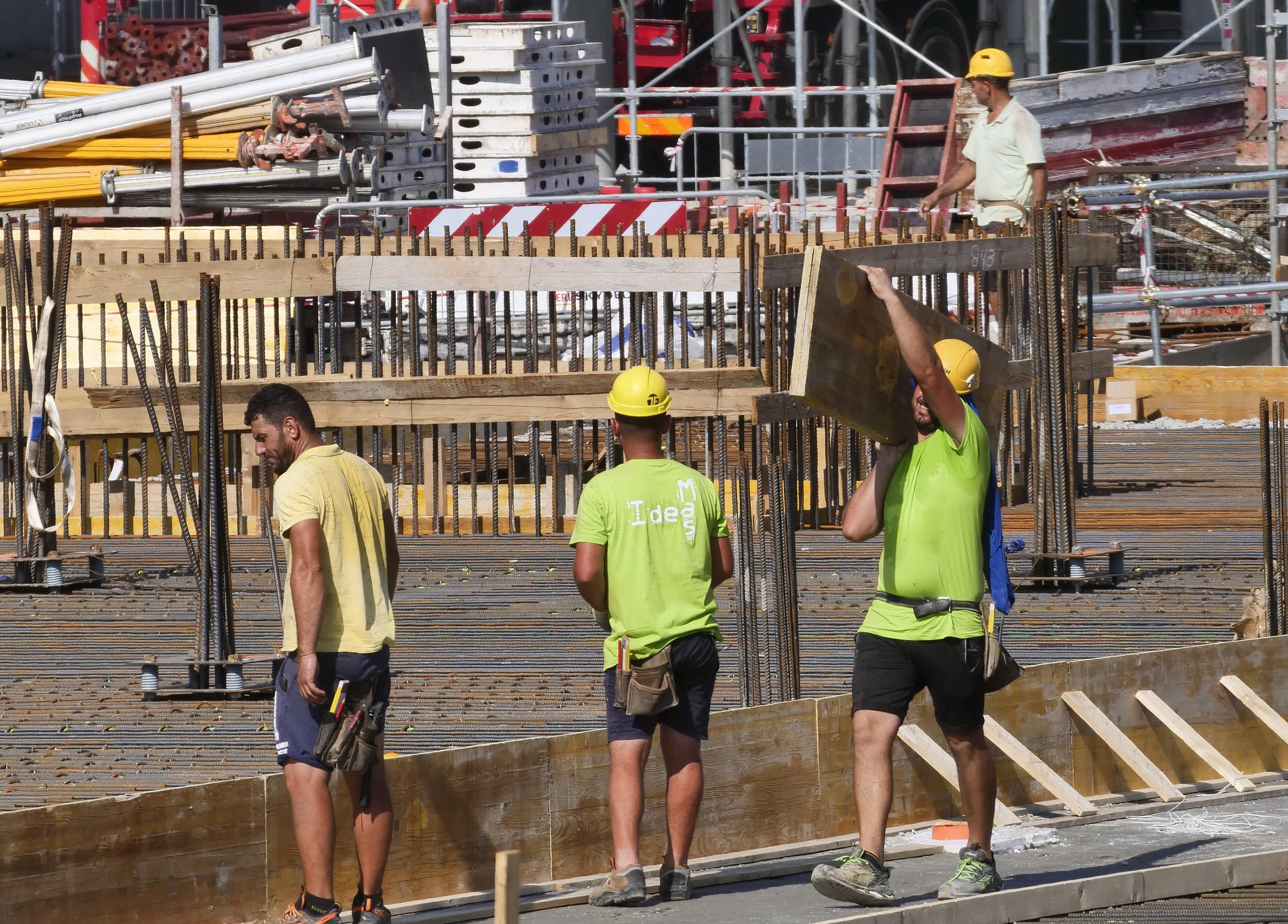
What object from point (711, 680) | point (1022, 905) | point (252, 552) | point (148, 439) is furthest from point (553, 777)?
point (148, 439)

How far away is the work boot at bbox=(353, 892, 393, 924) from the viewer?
18.4ft

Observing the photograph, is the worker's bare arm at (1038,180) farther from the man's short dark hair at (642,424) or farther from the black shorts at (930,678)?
the black shorts at (930,678)

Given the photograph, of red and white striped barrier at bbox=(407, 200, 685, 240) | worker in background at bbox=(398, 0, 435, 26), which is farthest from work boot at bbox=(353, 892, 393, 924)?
worker in background at bbox=(398, 0, 435, 26)

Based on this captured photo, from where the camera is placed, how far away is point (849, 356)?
5.84m

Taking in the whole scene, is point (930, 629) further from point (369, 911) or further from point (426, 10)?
point (426, 10)

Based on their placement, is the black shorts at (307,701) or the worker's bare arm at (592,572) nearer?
the black shorts at (307,701)

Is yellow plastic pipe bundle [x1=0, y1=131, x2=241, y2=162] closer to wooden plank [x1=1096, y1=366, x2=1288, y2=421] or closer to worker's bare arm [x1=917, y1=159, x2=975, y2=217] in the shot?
worker's bare arm [x1=917, y1=159, x2=975, y2=217]

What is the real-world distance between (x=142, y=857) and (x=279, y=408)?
1332 millimetres

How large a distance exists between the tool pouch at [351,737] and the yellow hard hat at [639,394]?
1160 millimetres

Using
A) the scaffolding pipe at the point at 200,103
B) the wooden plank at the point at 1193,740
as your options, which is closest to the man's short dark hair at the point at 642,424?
the wooden plank at the point at 1193,740

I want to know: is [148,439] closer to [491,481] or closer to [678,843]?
[491,481]

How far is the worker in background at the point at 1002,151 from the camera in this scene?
12.9 meters

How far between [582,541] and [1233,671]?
3334 mm

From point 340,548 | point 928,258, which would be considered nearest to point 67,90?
point 928,258
